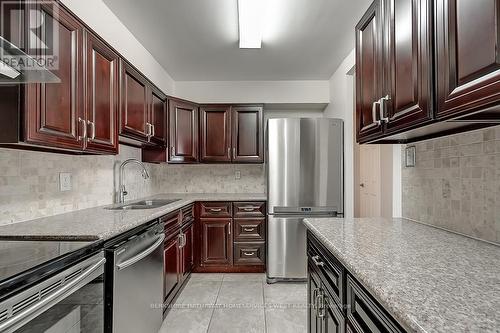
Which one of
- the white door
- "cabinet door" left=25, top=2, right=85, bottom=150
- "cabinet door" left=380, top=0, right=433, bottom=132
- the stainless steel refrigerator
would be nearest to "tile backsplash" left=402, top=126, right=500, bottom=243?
"cabinet door" left=380, top=0, right=433, bottom=132

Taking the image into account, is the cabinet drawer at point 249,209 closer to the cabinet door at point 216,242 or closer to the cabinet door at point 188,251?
the cabinet door at point 216,242

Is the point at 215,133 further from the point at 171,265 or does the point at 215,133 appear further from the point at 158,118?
the point at 171,265

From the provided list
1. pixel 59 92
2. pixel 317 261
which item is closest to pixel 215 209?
pixel 317 261

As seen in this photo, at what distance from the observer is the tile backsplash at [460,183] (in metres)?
1.12

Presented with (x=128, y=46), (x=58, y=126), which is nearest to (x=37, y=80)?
(x=58, y=126)

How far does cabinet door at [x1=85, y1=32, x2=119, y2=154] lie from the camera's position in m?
1.62

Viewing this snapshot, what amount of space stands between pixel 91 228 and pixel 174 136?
6.34ft

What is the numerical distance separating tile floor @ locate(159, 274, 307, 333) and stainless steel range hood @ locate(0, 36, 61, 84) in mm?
1862

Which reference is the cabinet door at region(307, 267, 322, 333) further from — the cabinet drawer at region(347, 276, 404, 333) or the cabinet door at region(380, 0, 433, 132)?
the cabinet door at region(380, 0, 433, 132)

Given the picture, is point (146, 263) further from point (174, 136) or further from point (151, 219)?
point (174, 136)

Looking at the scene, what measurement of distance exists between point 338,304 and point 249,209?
2.15 meters

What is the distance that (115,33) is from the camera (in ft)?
7.39

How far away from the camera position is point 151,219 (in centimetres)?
183

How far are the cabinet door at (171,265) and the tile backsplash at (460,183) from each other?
1835 mm
